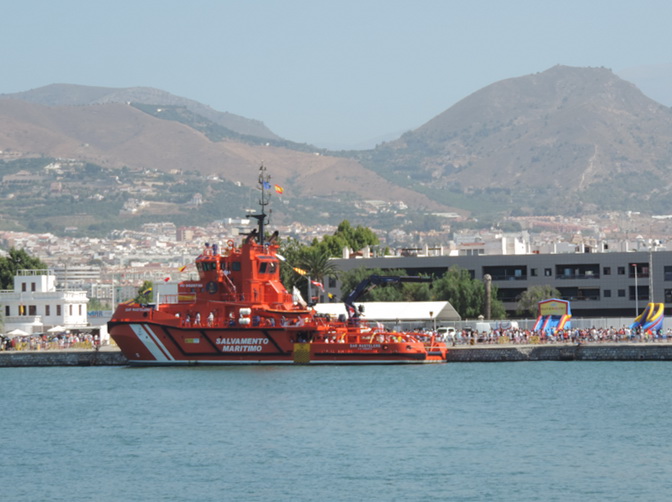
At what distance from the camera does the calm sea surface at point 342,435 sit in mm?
38062

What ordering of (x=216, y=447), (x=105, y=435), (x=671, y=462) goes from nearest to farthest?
(x=671, y=462) → (x=216, y=447) → (x=105, y=435)

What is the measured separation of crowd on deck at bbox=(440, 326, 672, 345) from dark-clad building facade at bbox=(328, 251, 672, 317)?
24.4 m

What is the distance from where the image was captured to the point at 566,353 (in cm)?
7681

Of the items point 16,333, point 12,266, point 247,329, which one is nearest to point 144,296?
point 16,333

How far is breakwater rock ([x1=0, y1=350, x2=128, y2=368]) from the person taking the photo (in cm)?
8138

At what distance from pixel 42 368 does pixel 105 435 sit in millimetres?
33455

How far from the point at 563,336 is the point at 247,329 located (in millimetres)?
20399

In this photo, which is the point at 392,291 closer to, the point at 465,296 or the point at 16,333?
the point at 465,296

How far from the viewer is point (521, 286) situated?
4557 inches

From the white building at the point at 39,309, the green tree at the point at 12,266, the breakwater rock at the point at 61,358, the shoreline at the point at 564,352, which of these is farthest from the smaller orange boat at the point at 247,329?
the green tree at the point at 12,266

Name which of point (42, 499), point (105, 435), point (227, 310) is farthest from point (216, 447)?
point (227, 310)

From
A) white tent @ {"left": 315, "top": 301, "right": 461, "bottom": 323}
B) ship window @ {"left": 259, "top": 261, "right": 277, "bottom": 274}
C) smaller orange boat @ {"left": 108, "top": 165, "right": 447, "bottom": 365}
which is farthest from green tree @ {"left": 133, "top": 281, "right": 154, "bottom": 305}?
white tent @ {"left": 315, "top": 301, "right": 461, "bottom": 323}

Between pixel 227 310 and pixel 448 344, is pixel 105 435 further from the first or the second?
pixel 448 344

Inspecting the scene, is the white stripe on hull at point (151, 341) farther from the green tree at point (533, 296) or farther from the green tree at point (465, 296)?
the green tree at point (533, 296)
